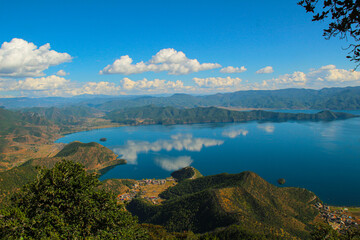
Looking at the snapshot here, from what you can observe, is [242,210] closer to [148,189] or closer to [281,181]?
[148,189]

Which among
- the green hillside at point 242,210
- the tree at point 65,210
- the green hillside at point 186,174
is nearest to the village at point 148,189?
the green hillside at point 186,174

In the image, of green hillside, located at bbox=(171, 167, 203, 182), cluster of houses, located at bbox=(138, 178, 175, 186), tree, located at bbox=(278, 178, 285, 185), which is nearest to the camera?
tree, located at bbox=(278, 178, 285, 185)

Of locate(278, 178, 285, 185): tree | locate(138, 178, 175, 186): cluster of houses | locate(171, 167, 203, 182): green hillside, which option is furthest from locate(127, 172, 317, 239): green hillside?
locate(171, 167, 203, 182): green hillside

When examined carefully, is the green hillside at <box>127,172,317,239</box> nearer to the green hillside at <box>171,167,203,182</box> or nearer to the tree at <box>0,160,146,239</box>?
the green hillside at <box>171,167,203,182</box>

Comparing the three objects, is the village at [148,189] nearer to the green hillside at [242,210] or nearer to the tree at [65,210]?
the green hillside at [242,210]

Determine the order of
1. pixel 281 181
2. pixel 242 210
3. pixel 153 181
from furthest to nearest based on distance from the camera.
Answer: pixel 153 181, pixel 281 181, pixel 242 210

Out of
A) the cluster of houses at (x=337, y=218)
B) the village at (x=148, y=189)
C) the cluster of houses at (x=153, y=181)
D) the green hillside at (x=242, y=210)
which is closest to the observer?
the green hillside at (x=242, y=210)

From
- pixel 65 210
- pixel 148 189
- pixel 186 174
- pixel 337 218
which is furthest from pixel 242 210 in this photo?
pixel 186 174
